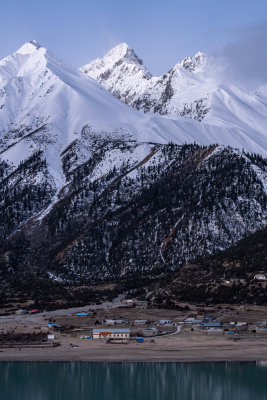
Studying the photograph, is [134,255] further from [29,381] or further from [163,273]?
[29,381]

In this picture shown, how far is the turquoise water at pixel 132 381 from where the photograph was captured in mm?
79938

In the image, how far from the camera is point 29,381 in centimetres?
8544

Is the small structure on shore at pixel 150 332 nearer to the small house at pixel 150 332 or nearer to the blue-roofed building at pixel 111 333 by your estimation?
the small house at pixel 150 332

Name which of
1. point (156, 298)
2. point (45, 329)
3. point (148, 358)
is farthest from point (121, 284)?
point (148, 358)

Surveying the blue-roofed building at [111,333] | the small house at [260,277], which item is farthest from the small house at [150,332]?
the small house at [260,277]

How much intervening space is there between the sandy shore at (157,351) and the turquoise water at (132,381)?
8.24 feet

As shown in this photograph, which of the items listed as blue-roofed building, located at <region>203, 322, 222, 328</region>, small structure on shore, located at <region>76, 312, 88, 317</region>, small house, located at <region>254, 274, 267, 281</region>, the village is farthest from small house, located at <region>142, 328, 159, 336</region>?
small house, located at <region>254, 274, 267, 281</region>

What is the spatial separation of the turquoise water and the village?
3.61 meters

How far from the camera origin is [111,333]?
108 m

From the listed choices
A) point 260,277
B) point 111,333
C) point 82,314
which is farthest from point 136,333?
point 260,277

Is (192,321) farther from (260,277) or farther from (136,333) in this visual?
(260,277)

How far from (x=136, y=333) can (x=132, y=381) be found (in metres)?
24.2

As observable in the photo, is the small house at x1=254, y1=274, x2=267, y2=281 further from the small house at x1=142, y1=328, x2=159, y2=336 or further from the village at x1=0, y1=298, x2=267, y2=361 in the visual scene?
the small house at x1=142, y1=328, x2=159, y2=336

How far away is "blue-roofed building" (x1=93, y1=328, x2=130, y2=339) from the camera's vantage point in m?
106
